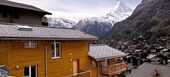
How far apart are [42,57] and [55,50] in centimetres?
208

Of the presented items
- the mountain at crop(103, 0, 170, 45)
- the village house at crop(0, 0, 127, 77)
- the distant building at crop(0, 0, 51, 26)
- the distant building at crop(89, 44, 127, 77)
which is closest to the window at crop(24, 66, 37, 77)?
the village house at crop(0, 0, 127, 77)

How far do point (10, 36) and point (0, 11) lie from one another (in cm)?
1020

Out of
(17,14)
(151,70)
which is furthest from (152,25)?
(151,70)

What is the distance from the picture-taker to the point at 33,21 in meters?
36.2

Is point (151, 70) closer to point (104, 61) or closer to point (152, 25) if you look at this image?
point (104, 61)

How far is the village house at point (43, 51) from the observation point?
22875mm

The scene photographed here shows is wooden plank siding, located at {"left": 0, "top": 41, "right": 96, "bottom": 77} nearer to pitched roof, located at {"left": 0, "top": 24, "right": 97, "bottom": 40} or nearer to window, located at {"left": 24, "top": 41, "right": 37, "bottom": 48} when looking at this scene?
window, located at {"left": 24, "top": 41, "right": 37, "bottom": 48}

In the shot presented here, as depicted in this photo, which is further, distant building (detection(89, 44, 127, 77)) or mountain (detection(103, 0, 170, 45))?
mountain (detection(103, 0, 170, 45))

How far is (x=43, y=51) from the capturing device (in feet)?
85.7

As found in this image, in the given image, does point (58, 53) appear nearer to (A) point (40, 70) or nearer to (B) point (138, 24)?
(A) point (40, 70)

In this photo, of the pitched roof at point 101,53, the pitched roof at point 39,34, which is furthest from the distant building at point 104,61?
the pitched roof at point 39,34

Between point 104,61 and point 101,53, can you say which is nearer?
point 101,53

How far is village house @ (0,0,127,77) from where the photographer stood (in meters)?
22.9

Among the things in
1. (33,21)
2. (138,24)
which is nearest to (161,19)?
(138,24)
